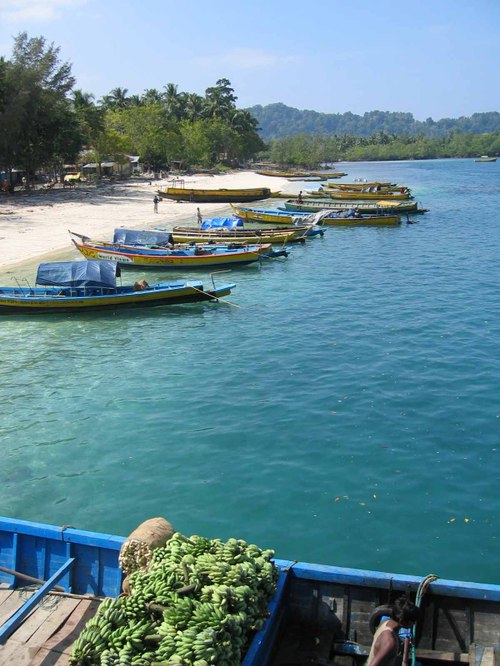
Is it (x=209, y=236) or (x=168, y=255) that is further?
(x=209, y=236)

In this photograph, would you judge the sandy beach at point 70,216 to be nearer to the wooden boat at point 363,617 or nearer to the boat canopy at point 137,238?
the boat canopy at point 137,238

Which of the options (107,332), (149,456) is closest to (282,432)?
(149,456)

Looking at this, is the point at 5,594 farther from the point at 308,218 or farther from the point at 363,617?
the point at 308,218

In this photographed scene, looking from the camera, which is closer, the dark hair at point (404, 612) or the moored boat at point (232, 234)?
the dark hair at point (404, 612)

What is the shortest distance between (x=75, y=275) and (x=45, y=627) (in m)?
21.2

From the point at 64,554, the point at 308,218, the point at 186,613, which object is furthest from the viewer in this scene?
the point at 308,218

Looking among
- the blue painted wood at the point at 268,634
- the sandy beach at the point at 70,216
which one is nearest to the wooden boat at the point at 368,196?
the sandy beach at the point at 70,216

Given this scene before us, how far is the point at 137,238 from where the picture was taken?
123ft

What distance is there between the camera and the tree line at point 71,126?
2366 inches

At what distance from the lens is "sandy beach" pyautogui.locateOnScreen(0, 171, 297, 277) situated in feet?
130

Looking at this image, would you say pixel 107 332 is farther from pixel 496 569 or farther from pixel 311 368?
pixel 496 569

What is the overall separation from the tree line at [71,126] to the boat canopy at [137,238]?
29.1 metres

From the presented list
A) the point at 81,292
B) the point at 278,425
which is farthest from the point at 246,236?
the point at 278,425

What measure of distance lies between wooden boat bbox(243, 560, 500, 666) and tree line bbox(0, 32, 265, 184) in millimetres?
59722
